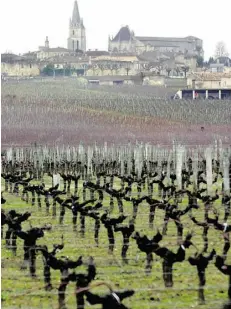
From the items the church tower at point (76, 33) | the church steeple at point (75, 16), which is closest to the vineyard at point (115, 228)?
the church tower at point (76, 33)

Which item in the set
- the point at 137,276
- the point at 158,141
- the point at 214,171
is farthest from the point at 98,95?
the point at 137,276

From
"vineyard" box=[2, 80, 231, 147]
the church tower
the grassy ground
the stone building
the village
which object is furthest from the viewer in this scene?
the church tower

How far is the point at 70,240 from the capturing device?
43.5 ft

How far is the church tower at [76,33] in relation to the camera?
6122 inches

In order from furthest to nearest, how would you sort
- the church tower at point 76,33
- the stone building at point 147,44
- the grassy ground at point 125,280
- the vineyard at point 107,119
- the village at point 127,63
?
the church tower at point 76,33 → the stone building at point 147,44 → the village at point 127,63 → the vineyard at point 107,119 → the grassy ground at point 125,280

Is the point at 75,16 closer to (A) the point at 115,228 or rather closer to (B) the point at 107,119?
(B) the point at 107,119

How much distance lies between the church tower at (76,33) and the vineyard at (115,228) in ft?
367

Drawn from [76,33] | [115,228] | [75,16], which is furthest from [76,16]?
[115,228]

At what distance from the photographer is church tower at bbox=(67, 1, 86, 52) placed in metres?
156

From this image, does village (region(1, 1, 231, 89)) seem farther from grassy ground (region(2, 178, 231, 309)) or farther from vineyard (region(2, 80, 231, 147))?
grassy ground (region(2, 178, 231, 309))

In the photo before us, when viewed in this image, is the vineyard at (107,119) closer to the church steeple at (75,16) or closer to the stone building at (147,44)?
the stone building at (147,44)

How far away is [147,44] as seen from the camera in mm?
147500

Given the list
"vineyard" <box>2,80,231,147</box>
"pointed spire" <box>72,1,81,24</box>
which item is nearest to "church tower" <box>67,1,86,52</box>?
"pointed spire" <box>72,1,81,24</box>

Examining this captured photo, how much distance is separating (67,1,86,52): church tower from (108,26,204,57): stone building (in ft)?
37.7
